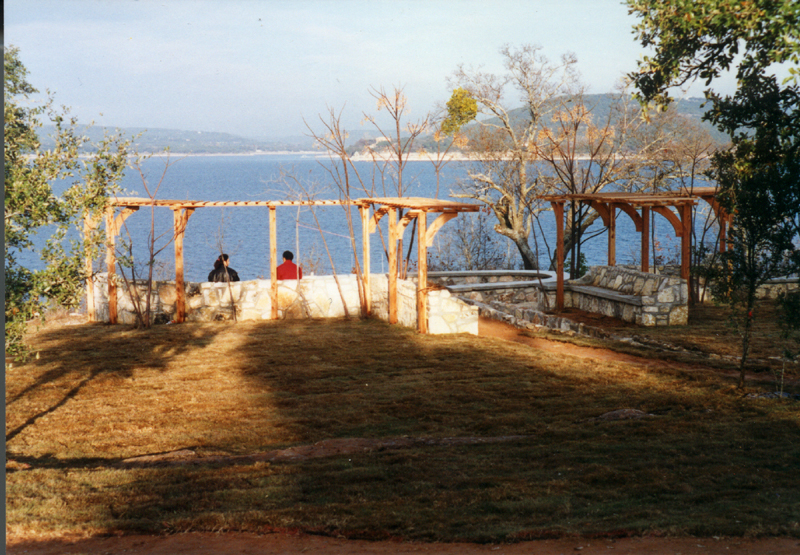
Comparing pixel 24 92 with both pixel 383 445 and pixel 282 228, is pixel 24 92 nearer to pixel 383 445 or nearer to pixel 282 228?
pixel 383 445

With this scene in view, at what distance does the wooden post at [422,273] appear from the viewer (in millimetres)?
11666

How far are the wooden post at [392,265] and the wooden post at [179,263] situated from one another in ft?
13.6

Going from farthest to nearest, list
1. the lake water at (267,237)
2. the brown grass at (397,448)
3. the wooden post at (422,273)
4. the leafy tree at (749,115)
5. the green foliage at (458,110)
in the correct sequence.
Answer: the lake water at (267,237)
the green foliage at (458,110)
the wooden post at (422,273)
the leafy tree at (749,115)
the brown grass at (397,448)

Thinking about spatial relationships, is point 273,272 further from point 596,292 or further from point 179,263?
point 596,292

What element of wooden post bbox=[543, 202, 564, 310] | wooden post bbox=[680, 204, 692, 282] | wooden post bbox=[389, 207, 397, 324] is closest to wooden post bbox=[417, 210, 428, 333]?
wooden post bbox=[389, 207, 397, 324]

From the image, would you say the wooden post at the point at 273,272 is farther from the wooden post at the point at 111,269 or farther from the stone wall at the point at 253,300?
the wooden post at the point at 111,269

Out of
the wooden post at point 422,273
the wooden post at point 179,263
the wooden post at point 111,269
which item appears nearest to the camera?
the wooden post at point 422,273

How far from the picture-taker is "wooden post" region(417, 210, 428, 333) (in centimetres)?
1167

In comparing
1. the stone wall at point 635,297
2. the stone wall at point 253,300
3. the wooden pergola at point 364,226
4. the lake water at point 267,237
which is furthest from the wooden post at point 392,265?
the lake water at point 267,237

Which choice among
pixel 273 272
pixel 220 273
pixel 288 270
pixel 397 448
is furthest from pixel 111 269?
pixel 397 448

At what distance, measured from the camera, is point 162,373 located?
9.62 metres

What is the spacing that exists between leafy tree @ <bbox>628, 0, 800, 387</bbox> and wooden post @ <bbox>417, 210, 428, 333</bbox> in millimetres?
4308

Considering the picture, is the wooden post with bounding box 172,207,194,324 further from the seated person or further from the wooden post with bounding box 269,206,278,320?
the seated person

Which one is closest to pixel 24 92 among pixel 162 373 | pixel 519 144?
pixel 162 373
